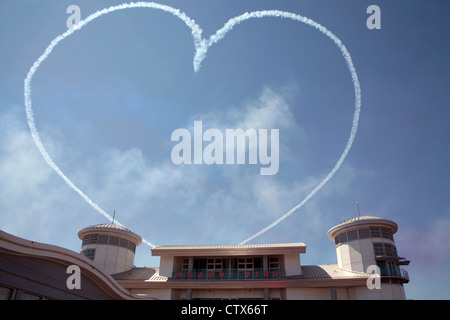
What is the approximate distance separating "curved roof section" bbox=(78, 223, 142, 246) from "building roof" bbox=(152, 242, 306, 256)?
261 inches

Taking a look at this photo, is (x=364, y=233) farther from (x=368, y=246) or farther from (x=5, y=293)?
(x=5, y=293)

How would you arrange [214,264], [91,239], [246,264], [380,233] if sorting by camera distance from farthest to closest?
1. [91,239]
2. [214,264]
3. [246,264]
4. [380,233]

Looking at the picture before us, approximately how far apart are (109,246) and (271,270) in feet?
69.5

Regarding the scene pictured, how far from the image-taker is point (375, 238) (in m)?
40.6

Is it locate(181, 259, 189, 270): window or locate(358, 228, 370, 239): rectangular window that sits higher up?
locate(358, 228, 370, 239): rectangular window

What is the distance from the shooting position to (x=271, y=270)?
40375mm

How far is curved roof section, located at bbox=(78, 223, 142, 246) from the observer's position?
45125mm

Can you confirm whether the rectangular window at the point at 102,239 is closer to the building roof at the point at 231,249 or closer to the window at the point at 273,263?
Answer: the building roof at the point at 231,249

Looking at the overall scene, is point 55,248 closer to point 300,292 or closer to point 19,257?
point 19,257

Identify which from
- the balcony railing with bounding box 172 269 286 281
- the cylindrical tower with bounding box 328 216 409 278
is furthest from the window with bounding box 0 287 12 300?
the cylindrical tower with bounding box 328 216 409 278

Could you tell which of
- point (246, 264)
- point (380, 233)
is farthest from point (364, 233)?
point (246, 264)

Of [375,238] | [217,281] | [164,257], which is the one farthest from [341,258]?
[164,257]

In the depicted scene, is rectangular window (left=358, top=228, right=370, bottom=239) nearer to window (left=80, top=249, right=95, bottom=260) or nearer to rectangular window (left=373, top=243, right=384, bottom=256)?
rectangular window (left=373, top=243, right=384, bottom=256)
